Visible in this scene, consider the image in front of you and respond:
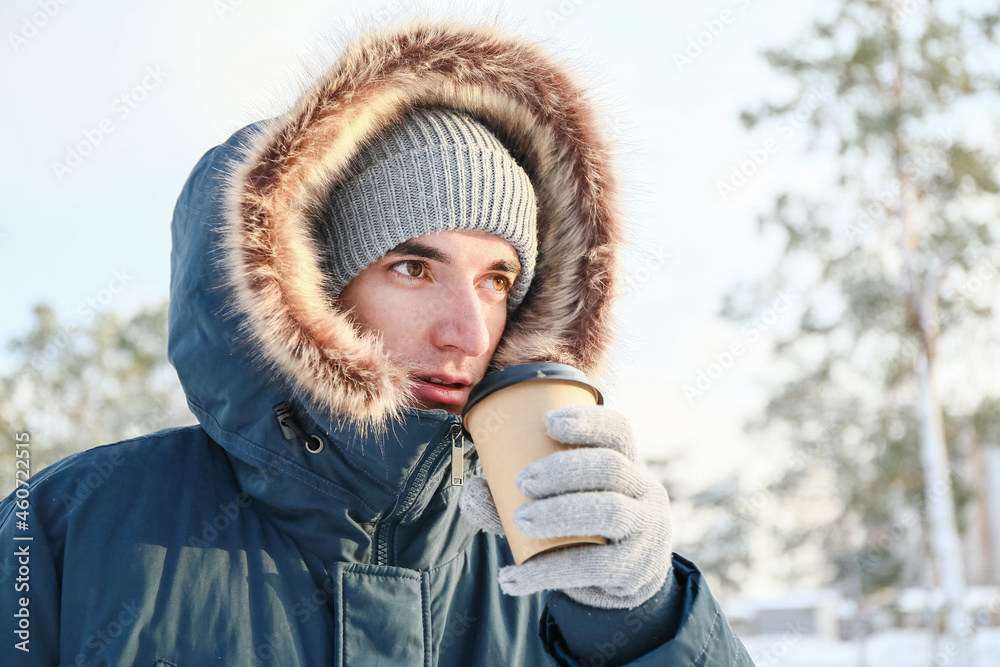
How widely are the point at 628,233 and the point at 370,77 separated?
842 millimetres

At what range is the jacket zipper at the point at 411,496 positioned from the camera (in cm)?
166

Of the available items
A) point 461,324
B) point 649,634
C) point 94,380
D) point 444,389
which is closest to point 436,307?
point 461,324

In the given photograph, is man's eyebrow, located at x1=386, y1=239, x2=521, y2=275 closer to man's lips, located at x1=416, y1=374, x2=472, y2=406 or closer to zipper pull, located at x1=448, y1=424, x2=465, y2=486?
man's lips, located at x1=416, y1=374, x2=472, y2=406

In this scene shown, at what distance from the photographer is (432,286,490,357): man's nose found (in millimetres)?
1825

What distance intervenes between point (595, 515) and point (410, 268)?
0.85 meters

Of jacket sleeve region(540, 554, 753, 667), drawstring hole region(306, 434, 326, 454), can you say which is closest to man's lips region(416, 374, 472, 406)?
drawstring hole region(306, 434, 326, 454)

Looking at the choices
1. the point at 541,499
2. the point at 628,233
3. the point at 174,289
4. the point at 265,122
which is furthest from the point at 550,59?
the point at 541,499

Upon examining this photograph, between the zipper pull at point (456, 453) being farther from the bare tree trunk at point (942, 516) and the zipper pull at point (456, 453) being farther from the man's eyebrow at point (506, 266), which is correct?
the bare tree trunk at point (942, 516)

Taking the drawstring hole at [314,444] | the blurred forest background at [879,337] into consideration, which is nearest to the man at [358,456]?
the drawstring hole at [314,444]

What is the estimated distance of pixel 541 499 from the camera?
1.37m

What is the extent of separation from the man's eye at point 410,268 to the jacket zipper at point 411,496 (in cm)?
45

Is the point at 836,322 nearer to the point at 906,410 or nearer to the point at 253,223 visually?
the point at 906,410

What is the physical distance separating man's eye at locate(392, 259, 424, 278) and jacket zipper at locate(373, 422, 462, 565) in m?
0.45

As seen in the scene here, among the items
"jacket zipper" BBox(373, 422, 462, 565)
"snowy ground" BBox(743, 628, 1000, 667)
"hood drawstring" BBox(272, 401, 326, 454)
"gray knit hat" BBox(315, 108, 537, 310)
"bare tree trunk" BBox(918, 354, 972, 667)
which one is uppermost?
"gray knit hat" BBox(315, 108, 537, 310)
